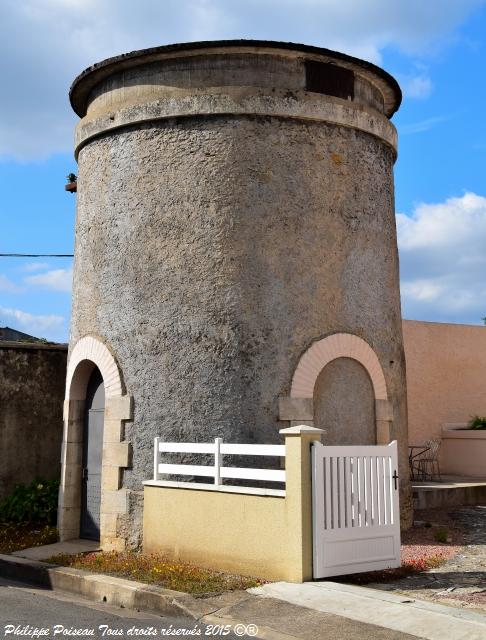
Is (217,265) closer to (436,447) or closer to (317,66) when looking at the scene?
(317,66)

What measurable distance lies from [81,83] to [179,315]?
14.0 ft

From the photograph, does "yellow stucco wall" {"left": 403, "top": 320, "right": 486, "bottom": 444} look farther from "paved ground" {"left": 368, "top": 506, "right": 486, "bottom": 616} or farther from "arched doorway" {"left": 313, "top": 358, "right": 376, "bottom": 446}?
"paved ground" {"left": 368, "top": 506, "right": 486, "bottom": 616}

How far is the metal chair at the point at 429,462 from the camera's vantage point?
17.1 meters

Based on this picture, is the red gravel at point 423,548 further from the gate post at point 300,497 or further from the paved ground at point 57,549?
the paved ground at point 57,549

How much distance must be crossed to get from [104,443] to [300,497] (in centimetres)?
389

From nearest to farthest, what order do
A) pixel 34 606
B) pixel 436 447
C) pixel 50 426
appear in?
pixel 34 606 → pixel 50 426 → pixel 436 447

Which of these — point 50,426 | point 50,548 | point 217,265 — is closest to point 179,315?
point 217,265

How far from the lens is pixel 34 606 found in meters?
7.77

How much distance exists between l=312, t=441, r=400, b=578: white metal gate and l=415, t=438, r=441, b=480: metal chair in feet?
28.1

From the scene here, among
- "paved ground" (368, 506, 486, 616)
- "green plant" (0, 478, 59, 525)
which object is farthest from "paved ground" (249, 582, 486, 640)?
"green plant" (0, 478, 59, 525)

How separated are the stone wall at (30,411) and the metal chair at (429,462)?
790 cm

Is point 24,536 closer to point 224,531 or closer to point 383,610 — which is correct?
point 224,531

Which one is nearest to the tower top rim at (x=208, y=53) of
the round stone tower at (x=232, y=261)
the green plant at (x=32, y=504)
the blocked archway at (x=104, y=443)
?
the round stone tower at (x=232, y=261)

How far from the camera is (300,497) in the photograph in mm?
7930
